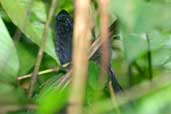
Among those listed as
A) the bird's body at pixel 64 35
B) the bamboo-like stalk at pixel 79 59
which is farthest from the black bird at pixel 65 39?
the bamboo-like stalk at pixel 79 59

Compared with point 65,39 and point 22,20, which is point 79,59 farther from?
point 65,39

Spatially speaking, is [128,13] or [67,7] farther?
[67,7]

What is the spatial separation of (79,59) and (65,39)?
1.63ft

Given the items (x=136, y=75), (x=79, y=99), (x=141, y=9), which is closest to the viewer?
(x=79, y=99)

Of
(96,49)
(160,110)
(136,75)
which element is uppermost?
(160,110)

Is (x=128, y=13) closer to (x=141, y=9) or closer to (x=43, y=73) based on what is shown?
(x=141, y=9)

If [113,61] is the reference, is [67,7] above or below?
above

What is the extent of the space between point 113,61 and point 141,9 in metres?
0.37

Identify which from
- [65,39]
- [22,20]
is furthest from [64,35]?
[22,20]

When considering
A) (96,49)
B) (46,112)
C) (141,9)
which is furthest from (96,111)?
(96,49)

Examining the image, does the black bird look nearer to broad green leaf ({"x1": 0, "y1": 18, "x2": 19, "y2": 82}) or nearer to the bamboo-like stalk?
broad green leaf ({"x1": 0, "y1": 18, "x2": 19, "y2": 82})

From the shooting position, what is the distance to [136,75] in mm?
Answer: 934

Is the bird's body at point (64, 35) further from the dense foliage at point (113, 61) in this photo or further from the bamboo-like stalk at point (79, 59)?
the bamboo-like stalk at point (79, 59)

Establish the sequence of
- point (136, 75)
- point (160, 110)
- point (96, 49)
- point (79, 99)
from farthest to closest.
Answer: point (136, 75) < point (96, 49) < point (160, 110) < point (79, 99)
